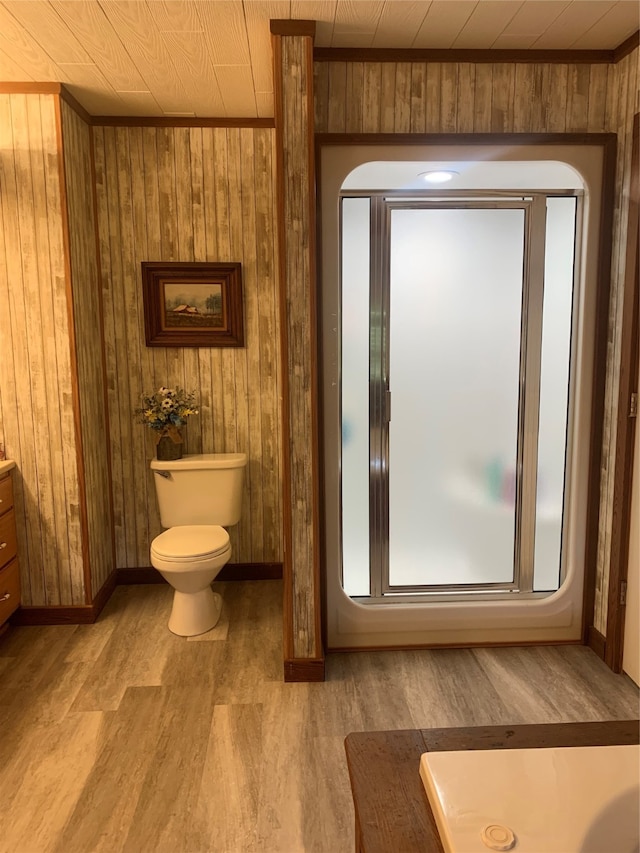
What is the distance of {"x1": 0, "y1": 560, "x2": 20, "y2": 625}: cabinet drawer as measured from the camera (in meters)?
2.73

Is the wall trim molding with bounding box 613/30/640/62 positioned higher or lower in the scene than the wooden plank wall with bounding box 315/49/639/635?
higher

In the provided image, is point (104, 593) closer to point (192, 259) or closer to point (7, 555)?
point (7, 555)

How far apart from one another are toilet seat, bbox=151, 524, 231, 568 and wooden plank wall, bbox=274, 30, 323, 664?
0.53 m

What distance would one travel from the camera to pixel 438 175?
8.32 feet

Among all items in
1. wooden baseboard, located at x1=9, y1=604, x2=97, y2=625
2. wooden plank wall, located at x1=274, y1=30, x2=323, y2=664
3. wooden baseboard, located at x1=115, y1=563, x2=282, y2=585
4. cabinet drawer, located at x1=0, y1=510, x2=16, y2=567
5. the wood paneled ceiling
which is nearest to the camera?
the wood paneled ceiling

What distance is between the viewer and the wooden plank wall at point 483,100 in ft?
7.79

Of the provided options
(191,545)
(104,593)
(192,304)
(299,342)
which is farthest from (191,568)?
(192,304)

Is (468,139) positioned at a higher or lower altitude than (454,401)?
higher

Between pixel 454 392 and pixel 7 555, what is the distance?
2.27m

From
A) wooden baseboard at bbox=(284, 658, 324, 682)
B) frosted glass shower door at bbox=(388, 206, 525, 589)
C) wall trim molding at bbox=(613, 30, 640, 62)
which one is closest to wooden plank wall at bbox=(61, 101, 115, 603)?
wooden baseboard at bbox=(284, 658, 324, 682)

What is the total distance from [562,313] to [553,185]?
0.58m

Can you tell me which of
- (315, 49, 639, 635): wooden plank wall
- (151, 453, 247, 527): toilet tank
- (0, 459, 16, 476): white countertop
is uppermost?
(315, 49, 639, 635): wooden plank wall

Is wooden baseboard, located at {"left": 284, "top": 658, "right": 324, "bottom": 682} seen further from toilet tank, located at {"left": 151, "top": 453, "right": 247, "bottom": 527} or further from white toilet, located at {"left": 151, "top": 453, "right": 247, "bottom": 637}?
toilet tank, located at {"left": 151, "top": 453, "right": 247, "bottom": 527}

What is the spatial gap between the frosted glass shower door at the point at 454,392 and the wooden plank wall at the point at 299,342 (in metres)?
0.64
